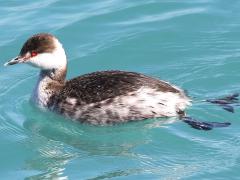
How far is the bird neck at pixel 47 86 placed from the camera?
10.6 meters

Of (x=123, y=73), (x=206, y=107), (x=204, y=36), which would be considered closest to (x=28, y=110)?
(x=123, y=73)

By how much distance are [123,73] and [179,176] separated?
1.95m

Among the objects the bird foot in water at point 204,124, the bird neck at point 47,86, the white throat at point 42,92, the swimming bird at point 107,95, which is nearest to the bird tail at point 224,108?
the bird foot in water at point 204,124

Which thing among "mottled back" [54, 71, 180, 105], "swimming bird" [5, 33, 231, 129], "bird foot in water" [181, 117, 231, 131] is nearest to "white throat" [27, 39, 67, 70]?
"swimming bird" [5, 33, 231, 129]

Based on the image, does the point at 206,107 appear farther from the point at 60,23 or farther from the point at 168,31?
the point at 60,23

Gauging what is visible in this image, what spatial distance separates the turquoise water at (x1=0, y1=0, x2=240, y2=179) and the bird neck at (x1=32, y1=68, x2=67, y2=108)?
7.6 inches

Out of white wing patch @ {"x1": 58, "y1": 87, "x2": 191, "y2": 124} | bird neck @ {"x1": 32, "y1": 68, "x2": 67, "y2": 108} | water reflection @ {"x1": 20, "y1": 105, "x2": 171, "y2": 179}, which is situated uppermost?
bird neck @ {"x1": 32, "y1": 68, "x2": 67, "y2": 108}

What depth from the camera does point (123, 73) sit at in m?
10.2

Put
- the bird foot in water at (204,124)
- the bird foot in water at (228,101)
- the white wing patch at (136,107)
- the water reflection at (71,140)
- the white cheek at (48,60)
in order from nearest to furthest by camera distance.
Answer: the water reflection at (71,140) → the bird foot in water at (204,124) → the white wing patch at (136,107) → the bird foot in water at (228,101) → the white cheek at (48,60)

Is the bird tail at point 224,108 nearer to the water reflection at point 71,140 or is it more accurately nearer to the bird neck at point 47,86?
Result: the water reflection at point 71,140

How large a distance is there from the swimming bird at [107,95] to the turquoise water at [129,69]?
0.52 ft

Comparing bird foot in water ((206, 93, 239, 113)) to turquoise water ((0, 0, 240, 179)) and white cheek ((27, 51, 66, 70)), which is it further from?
white cheek ((27, 51, 66, 70))

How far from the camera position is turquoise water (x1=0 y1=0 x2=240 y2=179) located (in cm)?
910

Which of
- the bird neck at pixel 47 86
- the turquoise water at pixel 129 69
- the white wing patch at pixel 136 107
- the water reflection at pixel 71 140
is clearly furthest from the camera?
the bird neck at pixel 47 86
